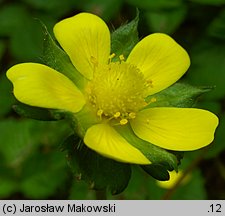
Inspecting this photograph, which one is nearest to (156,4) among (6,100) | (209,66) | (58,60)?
(209,66)

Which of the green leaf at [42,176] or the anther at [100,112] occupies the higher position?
the anther at [100,112]

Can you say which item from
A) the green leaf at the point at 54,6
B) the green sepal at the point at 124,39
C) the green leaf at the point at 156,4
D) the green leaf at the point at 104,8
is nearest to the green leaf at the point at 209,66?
the green leaf at the point at 156,4

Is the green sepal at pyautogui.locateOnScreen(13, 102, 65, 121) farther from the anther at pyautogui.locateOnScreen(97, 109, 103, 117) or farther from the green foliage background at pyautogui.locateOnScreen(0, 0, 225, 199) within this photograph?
the green foliage background at pyautogui.locateOnScreen(0, 0, 225, 199)

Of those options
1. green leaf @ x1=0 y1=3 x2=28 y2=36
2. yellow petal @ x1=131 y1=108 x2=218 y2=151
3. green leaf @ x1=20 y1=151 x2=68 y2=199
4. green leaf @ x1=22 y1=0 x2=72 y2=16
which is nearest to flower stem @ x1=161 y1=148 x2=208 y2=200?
green leaf @ x1=20 y1=151 x2=68 y2=199

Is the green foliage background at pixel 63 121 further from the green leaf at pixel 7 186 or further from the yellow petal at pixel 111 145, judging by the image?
the yellow petal at pixel 111 145

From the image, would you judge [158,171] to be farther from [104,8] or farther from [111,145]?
[104,8]

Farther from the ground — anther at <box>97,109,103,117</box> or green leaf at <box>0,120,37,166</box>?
anther at <box>97,109,103,117</box>
